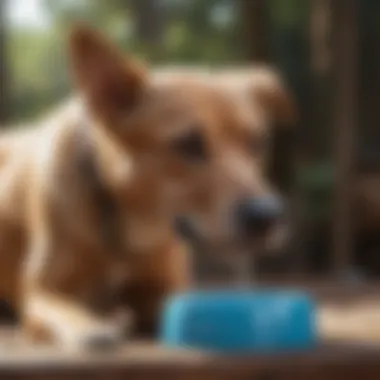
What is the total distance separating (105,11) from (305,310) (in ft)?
2.64

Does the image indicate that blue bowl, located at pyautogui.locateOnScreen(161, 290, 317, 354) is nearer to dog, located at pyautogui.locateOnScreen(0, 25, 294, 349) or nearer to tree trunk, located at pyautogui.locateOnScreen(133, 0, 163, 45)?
dog, located at pyautogui.locateOnScreen(0, 25, 294, 349)

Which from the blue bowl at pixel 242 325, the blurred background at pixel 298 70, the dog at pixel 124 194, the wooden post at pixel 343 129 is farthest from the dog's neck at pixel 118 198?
the wooden post at pixel 343 129

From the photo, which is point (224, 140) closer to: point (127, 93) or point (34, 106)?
point (127, 93)

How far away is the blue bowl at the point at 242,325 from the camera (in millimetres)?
931

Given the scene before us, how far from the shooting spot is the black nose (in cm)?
96

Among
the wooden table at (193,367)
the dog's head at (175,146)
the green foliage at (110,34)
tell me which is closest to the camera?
the wooden table at (193,367)

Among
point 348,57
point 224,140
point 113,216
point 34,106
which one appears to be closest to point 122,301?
point 113,216

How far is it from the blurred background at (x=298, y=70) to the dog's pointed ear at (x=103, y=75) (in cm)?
60

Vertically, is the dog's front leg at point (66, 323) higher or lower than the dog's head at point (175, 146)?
lower

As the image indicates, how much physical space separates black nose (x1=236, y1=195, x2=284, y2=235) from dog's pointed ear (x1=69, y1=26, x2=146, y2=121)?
147 mm

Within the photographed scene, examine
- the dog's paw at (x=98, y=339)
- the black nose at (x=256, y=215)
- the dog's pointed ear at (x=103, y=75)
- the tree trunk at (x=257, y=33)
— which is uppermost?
the tree trunk at (x=257, y=33)

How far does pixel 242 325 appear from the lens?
3.06ft

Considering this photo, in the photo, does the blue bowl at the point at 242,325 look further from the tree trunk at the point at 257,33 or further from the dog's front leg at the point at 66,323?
the tree trunk at the point at 257,33

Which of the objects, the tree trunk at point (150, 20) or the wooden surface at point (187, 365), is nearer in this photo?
the wooden surface at point (187, 365)
